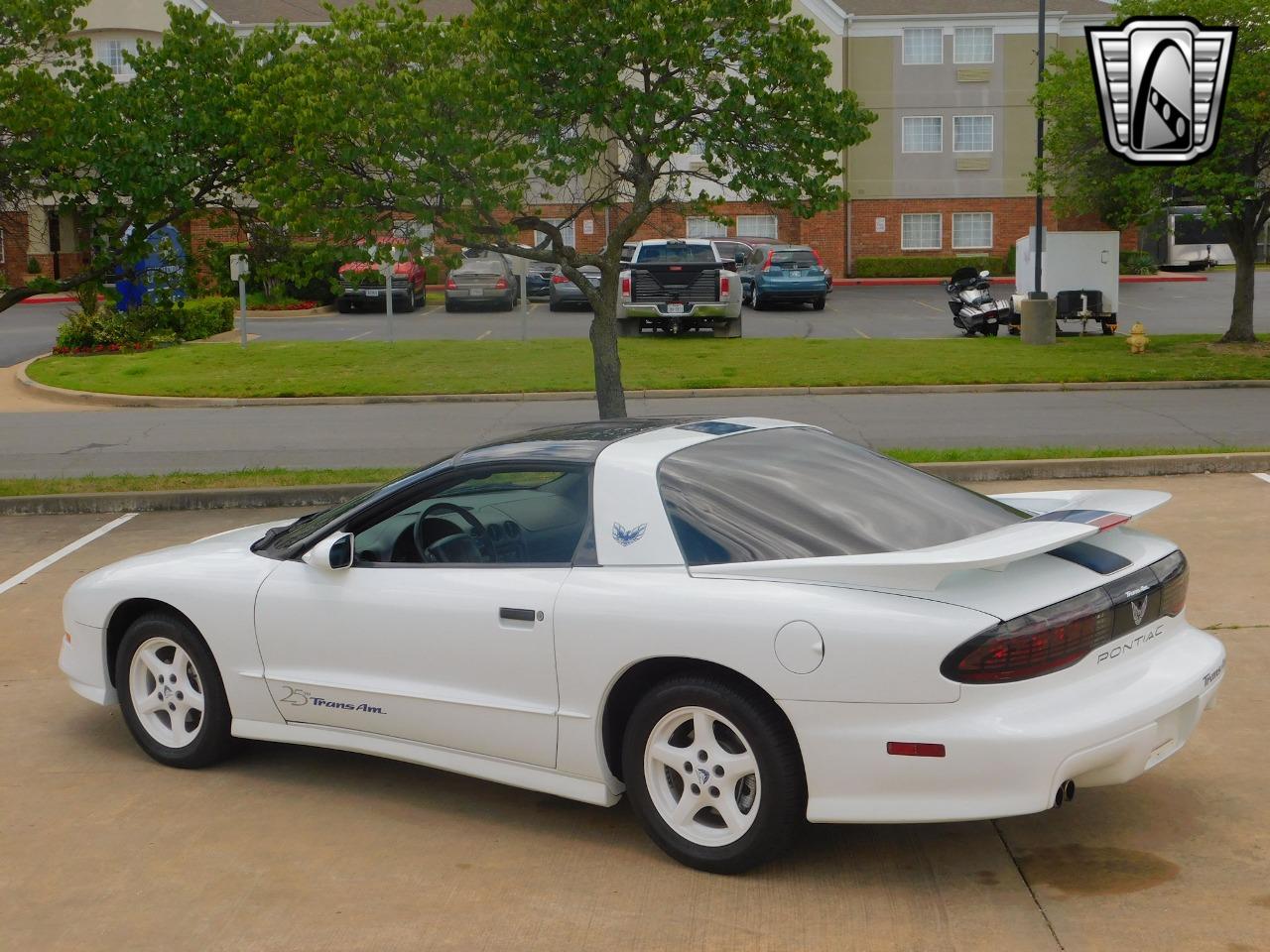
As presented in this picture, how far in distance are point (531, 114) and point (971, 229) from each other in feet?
137

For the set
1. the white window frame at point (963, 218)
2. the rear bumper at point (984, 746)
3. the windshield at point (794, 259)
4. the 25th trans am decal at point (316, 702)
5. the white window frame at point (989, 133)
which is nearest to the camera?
the rear bumper at point (984, 746)

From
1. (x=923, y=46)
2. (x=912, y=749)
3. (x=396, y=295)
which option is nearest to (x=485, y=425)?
(x=912, y=749)

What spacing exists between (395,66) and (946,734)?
10.7m

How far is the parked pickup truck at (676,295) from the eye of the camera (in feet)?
92.6

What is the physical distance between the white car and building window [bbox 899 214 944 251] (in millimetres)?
48164

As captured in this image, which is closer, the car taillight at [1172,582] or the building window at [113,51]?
the car taillight at [1172,582]

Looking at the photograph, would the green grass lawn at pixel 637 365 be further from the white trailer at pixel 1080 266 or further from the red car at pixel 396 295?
the red car at pixel 396 295

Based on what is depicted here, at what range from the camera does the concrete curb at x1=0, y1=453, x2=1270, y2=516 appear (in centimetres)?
Result: 1246

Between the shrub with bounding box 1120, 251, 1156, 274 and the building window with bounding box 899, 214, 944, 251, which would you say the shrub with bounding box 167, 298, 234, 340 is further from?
the shrub with bounding box 1120, 251, 1156, 274

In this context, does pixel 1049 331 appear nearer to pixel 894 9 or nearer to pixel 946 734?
pixel 946 734

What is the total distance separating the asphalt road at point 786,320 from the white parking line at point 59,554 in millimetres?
19076

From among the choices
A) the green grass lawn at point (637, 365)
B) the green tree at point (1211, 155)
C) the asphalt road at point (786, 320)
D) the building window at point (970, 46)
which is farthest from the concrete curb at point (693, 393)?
the building window at point (970, 46)

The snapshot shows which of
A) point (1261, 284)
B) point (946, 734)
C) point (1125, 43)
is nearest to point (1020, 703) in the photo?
point (946, 734)

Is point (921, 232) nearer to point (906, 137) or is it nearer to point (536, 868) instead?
point (906, 137)
